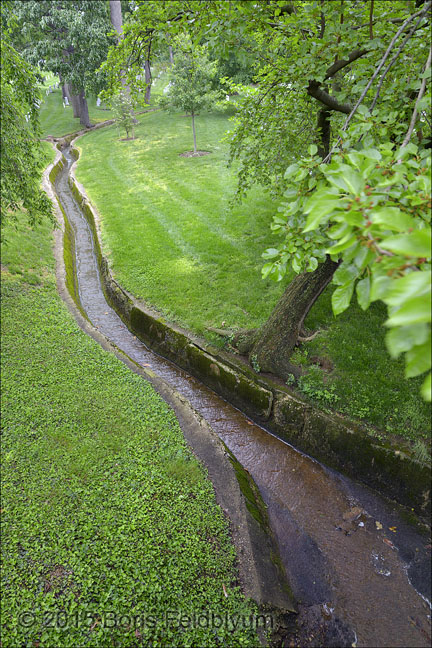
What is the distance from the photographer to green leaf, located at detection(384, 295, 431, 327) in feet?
3.80

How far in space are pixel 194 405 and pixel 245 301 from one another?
2600mm

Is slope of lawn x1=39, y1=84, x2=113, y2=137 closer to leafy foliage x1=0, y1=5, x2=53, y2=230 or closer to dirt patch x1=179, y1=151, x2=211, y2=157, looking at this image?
dirt patch x1=179, y1=151, x2=211, y2=157

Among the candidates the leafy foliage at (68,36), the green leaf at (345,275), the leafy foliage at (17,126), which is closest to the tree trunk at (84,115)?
the leafy foliage at (68,36)

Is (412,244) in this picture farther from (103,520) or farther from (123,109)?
(123,109)

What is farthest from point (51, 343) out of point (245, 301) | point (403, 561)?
point (403, 561)

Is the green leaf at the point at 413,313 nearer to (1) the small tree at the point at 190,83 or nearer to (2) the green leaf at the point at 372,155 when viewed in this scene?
(2) the green leaf at the point at 372,155

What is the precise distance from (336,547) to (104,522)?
268cm

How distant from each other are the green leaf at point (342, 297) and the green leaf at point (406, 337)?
0.41m

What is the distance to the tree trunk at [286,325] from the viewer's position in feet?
20.1

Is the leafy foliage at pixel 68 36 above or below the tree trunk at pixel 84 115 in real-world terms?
above

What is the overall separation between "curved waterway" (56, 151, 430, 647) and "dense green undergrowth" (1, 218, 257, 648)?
88cm

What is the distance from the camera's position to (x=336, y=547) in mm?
4480

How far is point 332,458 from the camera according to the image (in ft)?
17.9

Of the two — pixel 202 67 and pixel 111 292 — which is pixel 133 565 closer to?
pixel 111 292
